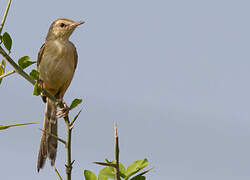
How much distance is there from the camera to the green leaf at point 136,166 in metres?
2.03

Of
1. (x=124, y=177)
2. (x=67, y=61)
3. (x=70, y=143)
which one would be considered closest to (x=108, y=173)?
(x=124, y=177)

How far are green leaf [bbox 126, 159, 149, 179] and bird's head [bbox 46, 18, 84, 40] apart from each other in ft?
16.2

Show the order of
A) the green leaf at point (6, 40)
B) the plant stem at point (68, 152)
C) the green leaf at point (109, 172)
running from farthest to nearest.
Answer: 1. the green leaf at point (6, 40)
2. the green leaf at point (109, 172)
3. the plant stem at point (68, 152)

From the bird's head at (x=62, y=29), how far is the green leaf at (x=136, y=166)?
16.2 ft

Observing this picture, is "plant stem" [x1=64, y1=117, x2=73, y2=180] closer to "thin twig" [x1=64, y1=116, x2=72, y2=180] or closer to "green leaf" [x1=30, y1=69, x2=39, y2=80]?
"thin twig" [x1=64, y1=116, x2=72, y2=180]

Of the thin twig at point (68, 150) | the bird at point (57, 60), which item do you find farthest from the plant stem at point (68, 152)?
the bird at point (57, 60)

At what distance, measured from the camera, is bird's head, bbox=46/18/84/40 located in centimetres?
679

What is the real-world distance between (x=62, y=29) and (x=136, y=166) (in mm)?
5086

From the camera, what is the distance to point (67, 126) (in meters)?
2.21

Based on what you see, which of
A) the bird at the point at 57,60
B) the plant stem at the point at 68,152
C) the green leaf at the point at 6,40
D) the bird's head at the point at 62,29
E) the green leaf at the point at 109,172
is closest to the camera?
the plant stem at the point at 68,152

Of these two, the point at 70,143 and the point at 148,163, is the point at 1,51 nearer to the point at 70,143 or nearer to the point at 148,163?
the point at 70,143

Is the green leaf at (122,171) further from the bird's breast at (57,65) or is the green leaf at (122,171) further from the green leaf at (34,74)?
the bird's breast at (57,65)

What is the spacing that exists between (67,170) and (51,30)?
5.35m

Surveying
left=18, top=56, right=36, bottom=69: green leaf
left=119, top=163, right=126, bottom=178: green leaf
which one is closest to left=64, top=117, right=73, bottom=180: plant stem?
left=119, top=163, right=126, bottom=178: green leaf
